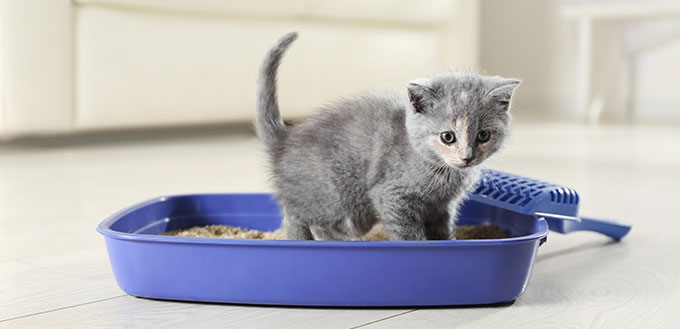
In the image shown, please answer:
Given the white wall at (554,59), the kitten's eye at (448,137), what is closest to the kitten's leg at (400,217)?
the kitten's eye at (448,137)

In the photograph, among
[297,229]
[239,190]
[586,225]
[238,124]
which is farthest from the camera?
[238,124]

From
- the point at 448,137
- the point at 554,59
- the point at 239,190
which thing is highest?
the point at 554,59

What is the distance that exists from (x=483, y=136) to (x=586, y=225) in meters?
0.44

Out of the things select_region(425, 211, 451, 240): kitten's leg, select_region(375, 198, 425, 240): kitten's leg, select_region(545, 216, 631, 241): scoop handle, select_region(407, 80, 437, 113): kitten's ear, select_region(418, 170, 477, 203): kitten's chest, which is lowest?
select_region(545, 216, 631, 241): scoop handle

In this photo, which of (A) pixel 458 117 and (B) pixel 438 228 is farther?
(B) pixel 438 228

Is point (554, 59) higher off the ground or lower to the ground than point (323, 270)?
higher

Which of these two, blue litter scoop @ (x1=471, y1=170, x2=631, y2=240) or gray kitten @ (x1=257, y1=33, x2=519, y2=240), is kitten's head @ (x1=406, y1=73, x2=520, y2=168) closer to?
gray kitten @ (x1=257, y1=33, x2=519, y2=240)

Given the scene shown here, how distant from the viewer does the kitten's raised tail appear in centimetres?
125

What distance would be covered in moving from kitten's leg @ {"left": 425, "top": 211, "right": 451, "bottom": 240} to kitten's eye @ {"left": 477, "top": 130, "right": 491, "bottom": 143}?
0.17m

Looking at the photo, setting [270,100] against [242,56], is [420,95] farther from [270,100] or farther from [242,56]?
[242,56]

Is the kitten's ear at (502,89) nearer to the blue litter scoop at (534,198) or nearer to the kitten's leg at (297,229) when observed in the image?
the blue litter scoop at (534,198)

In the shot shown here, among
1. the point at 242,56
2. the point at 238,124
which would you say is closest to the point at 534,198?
the point at 242,56

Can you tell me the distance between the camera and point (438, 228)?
1.22 metres

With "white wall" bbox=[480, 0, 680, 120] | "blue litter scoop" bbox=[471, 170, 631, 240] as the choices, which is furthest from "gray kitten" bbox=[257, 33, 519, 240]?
"white wall" bbox=[480, 0, 680, 120]
